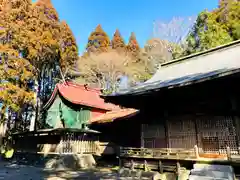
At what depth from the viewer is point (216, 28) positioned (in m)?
21.6

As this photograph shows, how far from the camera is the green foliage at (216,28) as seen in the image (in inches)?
832

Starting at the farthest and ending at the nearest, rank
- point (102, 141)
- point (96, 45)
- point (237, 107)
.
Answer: point (96, 45)
point (102, 141)
point (237, 107)

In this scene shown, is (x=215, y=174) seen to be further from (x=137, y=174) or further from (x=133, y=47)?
(x=133, y=47)

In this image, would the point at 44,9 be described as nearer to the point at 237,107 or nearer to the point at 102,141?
the point at 102,141

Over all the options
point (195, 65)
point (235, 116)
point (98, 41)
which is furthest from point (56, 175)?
point (98, 41)

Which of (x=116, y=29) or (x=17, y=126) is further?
(x=116, y=29)

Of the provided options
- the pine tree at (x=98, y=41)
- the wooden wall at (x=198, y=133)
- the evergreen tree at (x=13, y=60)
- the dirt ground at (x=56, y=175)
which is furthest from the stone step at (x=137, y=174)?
the pine tree at (x=98, y=41)

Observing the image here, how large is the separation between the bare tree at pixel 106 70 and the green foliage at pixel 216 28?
9694mm

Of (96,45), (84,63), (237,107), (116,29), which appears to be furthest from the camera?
(116,29)

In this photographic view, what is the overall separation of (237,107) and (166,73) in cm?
625

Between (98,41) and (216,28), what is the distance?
21.3 meters

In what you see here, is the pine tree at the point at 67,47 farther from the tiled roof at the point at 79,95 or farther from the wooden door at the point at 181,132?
the wooden door at the point at 181,132

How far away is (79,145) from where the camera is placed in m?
14.6

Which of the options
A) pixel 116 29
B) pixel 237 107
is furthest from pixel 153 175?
pixel 116 29
